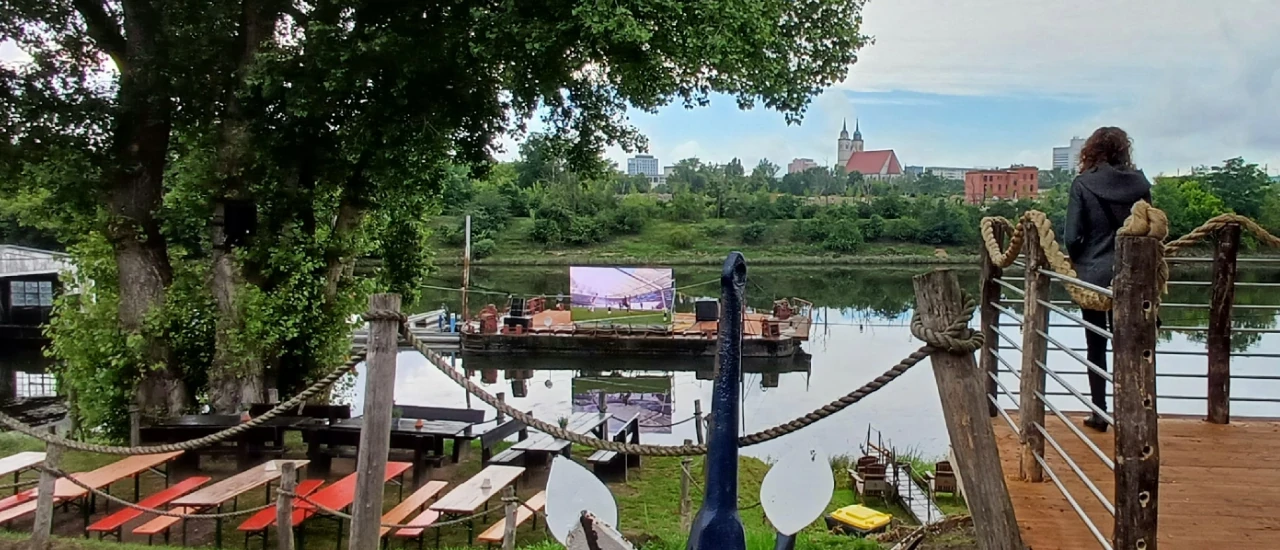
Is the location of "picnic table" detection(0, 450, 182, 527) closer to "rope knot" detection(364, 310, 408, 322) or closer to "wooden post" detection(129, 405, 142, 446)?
"wooden post" detection(129, 405, 142, 446)

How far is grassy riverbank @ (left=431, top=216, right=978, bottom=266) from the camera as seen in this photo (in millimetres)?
46469

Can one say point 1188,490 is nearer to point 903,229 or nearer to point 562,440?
point 562,440

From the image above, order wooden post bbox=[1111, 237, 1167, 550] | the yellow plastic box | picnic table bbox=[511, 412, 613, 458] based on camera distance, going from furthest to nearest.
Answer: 1. picnic table bbox=[511, 412, 613, 458]
2. the yellow plastic box
3. wooden post bbox=[1111, 237, 1167, 550]

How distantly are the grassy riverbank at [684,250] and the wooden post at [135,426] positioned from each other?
35.5 meters

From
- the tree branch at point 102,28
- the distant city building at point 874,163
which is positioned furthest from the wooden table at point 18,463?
the distant city building at point 874,163

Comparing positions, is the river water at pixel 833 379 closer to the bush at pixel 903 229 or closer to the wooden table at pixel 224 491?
the wooden table at pixel 224 491

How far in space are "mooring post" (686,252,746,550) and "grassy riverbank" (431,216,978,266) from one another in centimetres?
4233

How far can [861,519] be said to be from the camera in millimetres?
8023

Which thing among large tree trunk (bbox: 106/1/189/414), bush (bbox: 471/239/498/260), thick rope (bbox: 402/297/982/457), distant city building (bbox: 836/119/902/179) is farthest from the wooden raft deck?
distant city building (bbox: 836/119/902/179)

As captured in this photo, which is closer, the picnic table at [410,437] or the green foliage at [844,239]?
the picnic table at [410,437]

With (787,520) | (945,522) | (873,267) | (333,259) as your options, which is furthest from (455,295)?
(787,520)

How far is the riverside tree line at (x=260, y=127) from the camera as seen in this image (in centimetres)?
856

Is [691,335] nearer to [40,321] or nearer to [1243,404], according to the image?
[1243,404]

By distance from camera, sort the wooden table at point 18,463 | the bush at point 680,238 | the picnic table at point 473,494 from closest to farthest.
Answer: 1. the picnic table at point 473,494
2. the wooden table at point 18,463
3. the bush at point 680,238
